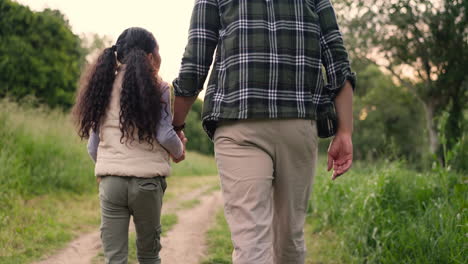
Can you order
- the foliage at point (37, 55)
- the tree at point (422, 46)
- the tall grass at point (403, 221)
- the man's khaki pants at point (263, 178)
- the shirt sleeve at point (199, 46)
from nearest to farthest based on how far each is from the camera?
the man's khaki pants at point (263, 178)
the shirt sleeve at point (199, 46)
the tall grass at point (403, 221)
the foliage at point (37, 55)
the tree at point (422, 46)

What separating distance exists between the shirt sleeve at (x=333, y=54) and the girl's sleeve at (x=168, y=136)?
0.97 meters

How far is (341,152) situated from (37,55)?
10343 mm

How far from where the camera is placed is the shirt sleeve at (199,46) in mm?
2016

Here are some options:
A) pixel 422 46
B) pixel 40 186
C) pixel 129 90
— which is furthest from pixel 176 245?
pixel 422 46

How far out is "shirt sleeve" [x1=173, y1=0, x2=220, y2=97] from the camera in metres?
2.02

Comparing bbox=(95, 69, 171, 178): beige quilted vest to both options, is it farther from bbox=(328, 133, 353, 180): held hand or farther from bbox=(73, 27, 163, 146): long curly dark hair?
bbox=(328, 133, 353, 180): held hand

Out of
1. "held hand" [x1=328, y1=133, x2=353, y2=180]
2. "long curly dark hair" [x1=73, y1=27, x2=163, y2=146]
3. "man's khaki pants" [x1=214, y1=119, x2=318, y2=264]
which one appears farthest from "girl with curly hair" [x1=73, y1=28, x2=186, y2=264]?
"held hand" [x1=328, y1=133, x2=353, y2=180]

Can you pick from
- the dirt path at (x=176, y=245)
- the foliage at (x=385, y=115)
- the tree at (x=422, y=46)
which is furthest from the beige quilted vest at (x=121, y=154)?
the foliage at (x=385, y=115)

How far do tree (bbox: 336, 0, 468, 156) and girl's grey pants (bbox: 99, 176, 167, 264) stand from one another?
15994 millimetres

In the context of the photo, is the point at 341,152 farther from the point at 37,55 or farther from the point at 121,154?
the point at 37,55

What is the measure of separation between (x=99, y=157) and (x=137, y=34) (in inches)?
30.7

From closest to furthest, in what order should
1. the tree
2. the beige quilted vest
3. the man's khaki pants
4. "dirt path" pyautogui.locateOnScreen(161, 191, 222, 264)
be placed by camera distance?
the man's khaki pants
the beige quilted vest
"dirt path" pyautogui.locateOnScreen(161, 191, 222, 264)
the tree

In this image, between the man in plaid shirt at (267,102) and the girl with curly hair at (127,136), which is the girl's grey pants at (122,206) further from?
the man in plaid shirt at (267,102)

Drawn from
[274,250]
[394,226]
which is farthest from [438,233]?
[274,250]
